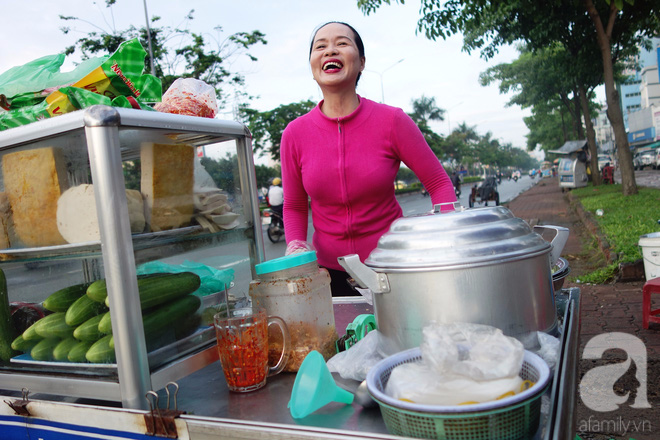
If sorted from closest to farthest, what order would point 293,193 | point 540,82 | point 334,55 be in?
point 334,55, point 293,193, point 540,82

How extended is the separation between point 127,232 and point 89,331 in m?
0.32

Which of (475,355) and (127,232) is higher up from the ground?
(127,232)

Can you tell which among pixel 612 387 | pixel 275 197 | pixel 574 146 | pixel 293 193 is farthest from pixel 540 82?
pixel 293 193

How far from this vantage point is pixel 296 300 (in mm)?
1324

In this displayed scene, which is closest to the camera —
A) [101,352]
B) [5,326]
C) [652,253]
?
[101,352]

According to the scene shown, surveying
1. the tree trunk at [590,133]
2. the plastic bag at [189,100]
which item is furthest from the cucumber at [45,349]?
the tree trunk at [590,133]

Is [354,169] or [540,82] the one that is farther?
[540,82]

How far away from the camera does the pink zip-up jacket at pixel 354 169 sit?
1909 mm

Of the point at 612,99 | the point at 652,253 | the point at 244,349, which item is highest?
the point at 612,99

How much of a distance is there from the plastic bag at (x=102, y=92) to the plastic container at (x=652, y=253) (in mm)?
4513

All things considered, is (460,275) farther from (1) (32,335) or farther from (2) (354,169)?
(1) (32,335)

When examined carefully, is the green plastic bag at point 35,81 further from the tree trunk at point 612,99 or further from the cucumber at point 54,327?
the tree trunk at point 612,99

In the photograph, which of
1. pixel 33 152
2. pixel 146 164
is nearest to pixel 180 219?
pixel 146 164

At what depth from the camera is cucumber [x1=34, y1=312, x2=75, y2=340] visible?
139cm
